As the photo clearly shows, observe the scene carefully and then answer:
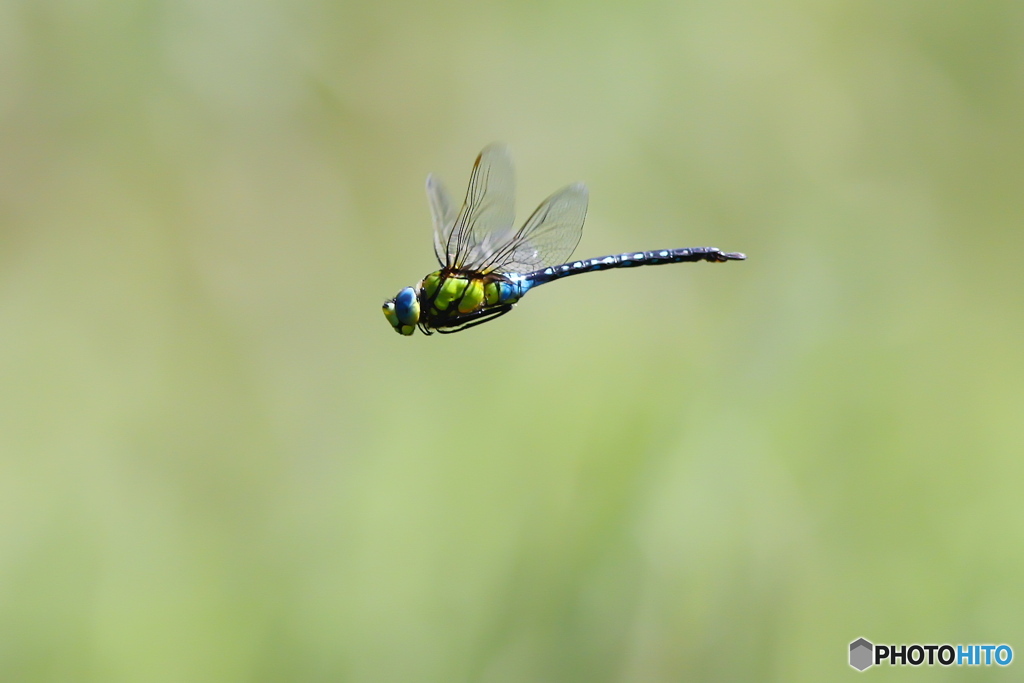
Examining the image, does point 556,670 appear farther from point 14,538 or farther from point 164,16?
point 164,16

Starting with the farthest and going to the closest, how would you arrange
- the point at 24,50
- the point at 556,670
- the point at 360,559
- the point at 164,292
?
the point at 24,50
the point at 164,292
the point at 360,559
the point at 556,670

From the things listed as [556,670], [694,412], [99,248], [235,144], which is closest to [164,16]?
[235,144]

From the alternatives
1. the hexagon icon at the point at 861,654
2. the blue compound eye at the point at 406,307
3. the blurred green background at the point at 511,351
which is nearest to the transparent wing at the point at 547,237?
the blue compound eye at the point at 406,307

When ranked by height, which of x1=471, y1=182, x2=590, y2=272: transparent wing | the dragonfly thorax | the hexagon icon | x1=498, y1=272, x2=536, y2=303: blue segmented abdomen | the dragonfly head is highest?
x1=471, y1=182, x2=590, y2=272: transparent wing

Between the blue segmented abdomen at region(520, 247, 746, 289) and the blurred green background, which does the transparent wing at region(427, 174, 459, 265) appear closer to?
the blue segmented abdomen at region(520, 247, 746, 289)

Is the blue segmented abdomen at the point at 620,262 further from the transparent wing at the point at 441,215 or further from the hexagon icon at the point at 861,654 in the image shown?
the hexagon icon at the point at 861,654

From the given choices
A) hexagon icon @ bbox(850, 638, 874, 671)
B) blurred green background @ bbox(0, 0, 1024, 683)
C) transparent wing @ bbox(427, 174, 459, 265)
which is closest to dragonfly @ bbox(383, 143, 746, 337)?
transparent wing @ bbox(427, 174, 459, 265)

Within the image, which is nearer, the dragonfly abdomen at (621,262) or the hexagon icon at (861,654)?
the hexagon icon at (861,654)
